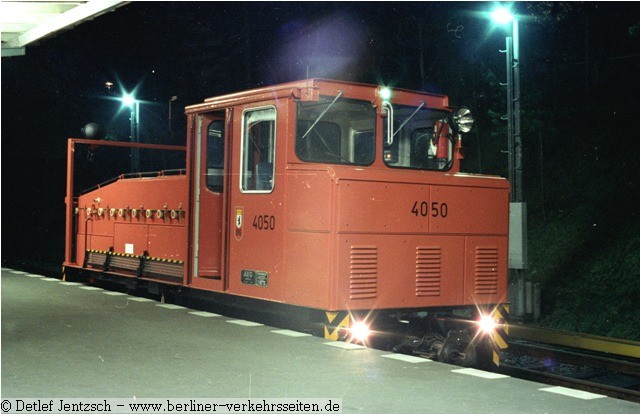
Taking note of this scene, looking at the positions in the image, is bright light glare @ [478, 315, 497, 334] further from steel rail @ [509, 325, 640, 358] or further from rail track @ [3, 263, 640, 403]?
steel rail @ [509, 325, 640, 358]

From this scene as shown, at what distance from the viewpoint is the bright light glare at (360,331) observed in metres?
9.62

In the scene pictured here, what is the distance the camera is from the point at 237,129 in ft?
35.4

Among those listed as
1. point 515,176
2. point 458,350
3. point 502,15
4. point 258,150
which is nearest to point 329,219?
point 258,150

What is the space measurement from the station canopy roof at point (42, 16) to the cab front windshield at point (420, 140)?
138 inches

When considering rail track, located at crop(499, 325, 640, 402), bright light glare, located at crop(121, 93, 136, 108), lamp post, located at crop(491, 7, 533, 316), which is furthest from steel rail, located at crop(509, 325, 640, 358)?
bright light glare, located at crop(121, 93, 136, 108)

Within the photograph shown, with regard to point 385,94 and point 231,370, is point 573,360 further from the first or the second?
point 231,370

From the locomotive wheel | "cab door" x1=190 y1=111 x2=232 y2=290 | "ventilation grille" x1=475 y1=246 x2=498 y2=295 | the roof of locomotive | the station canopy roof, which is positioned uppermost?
the station canopy roof

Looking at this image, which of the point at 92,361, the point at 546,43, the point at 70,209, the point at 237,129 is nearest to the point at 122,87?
the point at 546,43

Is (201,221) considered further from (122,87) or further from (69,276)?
(122,87)

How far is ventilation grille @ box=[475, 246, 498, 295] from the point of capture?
35.1 feet

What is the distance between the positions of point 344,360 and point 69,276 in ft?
34.4

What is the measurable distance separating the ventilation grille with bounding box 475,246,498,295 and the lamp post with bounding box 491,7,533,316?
6519 millimetres

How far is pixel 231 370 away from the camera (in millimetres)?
8125

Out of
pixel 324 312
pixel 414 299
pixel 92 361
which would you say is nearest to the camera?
pixel 92 361
